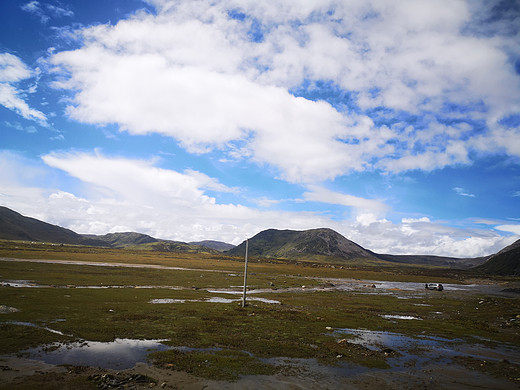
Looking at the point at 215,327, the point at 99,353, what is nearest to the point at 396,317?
the point at 215,327

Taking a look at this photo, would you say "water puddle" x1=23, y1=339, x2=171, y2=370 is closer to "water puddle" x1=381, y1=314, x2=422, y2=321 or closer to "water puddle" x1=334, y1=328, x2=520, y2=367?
"water puddle" x1=334, y1=328, x2=520, y2=367

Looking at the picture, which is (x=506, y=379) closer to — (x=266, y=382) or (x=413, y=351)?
(x=413, y=351)

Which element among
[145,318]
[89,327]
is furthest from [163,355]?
[145,318]

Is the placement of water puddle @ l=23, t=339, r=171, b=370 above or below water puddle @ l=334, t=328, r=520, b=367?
above

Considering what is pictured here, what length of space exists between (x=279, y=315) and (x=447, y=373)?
1681 cm

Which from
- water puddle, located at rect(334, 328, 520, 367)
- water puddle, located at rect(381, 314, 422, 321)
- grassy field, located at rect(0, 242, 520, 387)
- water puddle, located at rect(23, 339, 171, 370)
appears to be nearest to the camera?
water puddle, located at rect(23, 339, 171, 370)

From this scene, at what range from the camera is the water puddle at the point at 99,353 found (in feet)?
50.5

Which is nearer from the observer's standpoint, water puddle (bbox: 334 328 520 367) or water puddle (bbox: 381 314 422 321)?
water puddle (bbox: 334 328 520 367)

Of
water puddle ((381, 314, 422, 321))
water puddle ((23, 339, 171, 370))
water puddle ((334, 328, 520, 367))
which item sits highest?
water puddle ((23, 339, 171, 370))

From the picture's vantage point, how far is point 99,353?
55.5ft

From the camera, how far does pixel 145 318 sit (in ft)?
85.8

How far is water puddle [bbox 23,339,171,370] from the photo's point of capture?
15406 millimetres

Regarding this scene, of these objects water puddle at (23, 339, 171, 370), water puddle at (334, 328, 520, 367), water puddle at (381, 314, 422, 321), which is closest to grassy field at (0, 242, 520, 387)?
water puddle at (23, 339, 171, 370)

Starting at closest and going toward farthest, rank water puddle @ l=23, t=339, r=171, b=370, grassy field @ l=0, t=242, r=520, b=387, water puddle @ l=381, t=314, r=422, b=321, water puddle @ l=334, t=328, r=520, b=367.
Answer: water puddle @ l=23, t=339, r=171, b=370 → grassy field @ l=0, t=242, r=520, b=387 → water puddle @ l=334, t=328, r=520, b=367 → water puddle @ l=381, t=314, r=422, b=321
